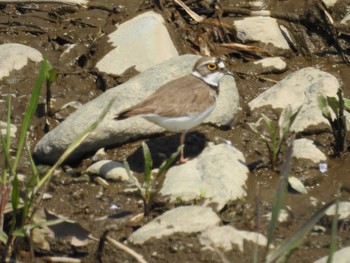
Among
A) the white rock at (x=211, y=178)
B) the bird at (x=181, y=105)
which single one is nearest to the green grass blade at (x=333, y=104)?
the white rock at (x=211, y=178)

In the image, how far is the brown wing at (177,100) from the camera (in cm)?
782

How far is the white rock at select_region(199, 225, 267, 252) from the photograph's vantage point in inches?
268

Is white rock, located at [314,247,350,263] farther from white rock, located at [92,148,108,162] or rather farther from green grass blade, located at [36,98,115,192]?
white rock, located at [92,148,108,162]

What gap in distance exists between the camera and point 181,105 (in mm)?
8047

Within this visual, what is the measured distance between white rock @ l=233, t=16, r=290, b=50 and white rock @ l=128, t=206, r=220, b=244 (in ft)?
11.6

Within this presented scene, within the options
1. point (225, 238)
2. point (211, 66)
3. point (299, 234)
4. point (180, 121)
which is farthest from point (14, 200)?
point (211, 66)

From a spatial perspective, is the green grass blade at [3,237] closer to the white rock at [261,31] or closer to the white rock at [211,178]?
the white rock at [211,178]

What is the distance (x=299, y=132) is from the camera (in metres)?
8.59

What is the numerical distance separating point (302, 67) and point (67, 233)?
4.01m

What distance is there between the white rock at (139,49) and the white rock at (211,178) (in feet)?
5.39

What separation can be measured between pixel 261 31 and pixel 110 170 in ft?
10.3

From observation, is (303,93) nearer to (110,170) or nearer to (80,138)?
(110,170)

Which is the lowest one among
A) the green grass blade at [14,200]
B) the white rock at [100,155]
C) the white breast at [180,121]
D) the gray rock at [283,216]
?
the white rock at [100,155]

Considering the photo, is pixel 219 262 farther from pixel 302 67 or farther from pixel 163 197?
pixel 302 67
